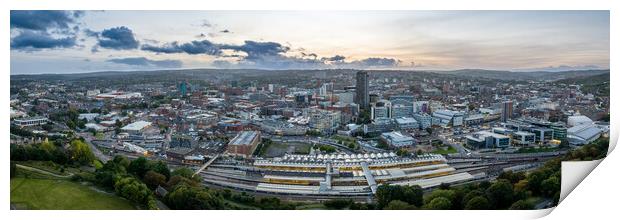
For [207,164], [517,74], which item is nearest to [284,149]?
[207,164]

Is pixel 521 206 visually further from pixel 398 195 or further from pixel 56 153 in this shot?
pixel 56 153

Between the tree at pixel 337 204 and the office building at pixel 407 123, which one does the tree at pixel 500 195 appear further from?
the office building at pixel 407 123

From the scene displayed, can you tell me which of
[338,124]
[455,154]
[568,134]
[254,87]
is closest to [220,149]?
[254,87]

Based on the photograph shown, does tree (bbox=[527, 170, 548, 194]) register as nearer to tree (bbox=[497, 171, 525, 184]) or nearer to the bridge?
tree (bbox=[497, 171, 525, 184])

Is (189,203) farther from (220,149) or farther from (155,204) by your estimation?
(220,149)

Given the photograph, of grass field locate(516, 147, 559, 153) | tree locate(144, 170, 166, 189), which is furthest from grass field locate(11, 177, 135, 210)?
grass field locate(516, 147, 559, 153)

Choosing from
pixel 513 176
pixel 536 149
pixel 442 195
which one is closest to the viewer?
pixel 442 195
